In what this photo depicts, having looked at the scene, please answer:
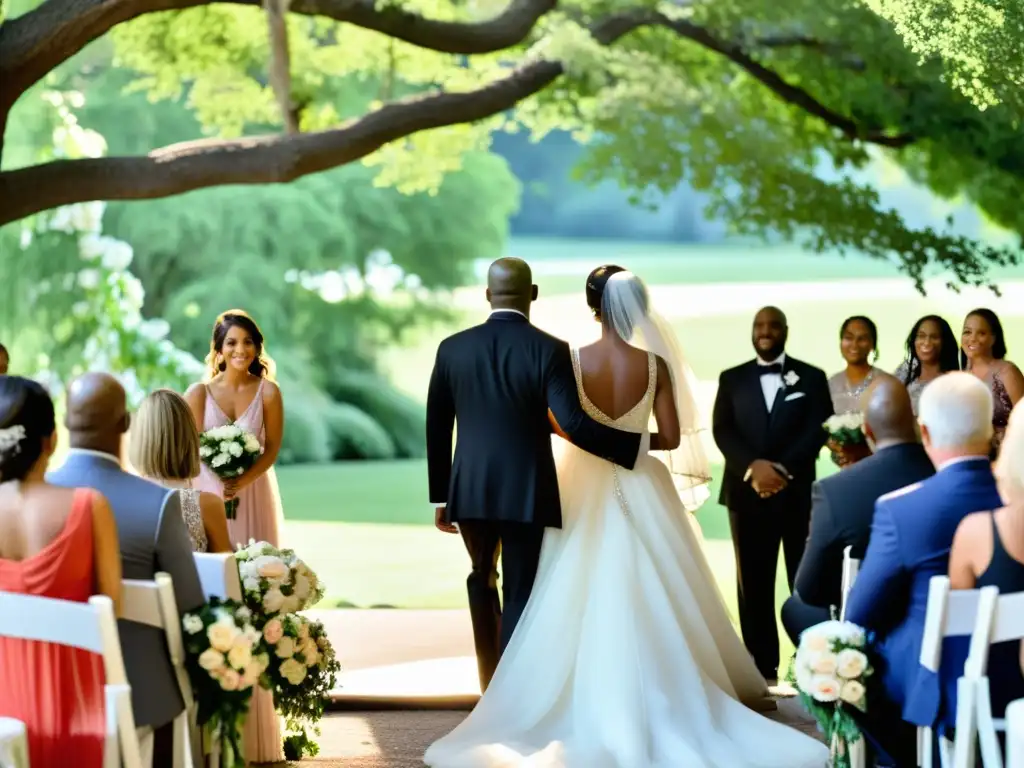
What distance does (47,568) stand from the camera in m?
3.81

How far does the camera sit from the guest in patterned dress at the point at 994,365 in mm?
7148

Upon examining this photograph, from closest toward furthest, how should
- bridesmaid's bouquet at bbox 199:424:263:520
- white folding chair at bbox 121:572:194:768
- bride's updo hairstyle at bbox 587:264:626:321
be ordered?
white folding chair at bbox 121:572:194:768 < bride's updo hairstyle at bbox 587:264:626:321 < bridesmaid's bouquet at bbox 199:424:263:520

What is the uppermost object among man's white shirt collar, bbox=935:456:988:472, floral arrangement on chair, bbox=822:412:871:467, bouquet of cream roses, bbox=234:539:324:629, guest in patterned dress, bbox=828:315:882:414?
guest in patterned dress, bbox=828:315:882:414

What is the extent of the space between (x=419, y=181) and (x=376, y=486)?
8.01m

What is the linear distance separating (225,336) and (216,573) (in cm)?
231

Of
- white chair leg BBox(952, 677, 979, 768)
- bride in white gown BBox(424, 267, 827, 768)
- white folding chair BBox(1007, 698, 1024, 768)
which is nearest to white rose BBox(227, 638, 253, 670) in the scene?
bride in white gown BBox(424, 267, 827, 768)

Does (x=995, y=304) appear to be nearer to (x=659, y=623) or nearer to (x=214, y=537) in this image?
(x=659, y=623)

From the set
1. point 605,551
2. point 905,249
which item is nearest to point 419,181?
point 905,249

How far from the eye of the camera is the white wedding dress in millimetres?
5266

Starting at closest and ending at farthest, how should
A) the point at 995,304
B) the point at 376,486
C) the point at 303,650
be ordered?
1. the point at 303,650
2. the point at 376,486
3. the point at 995,304

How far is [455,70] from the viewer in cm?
1223

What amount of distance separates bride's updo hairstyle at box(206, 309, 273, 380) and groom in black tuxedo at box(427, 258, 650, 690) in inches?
44.8

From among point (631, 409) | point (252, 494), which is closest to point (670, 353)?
point (631, 409)

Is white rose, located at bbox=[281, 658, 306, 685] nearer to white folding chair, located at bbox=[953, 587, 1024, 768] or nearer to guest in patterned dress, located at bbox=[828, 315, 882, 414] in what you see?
white folding chair, located at bbox=[953, 587, 1024, 768]
